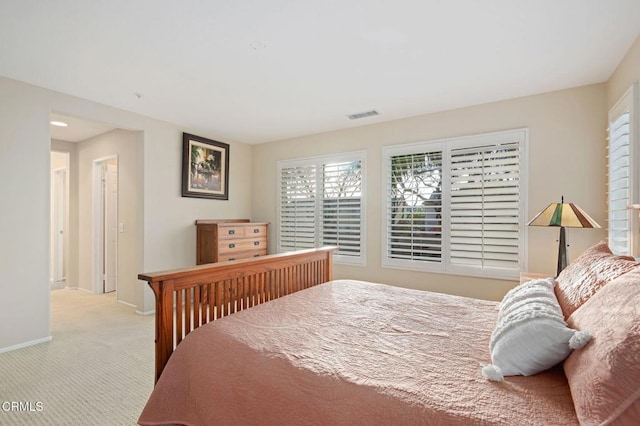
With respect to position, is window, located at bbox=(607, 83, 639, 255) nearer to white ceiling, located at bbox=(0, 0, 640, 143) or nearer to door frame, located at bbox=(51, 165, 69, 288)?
white ceiling, located at bbox=(0, 0, 640, 143)

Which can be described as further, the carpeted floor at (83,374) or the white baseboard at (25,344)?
the white baseboard at (25,344)

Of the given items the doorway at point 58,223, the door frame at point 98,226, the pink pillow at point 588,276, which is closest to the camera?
the pink pillow at point 588,276

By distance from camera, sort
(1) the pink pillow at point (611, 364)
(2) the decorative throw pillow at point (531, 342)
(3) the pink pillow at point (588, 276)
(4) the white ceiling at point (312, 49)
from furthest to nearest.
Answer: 1. (4) the white ceiling at point (312, 49)
2. (3) the pink pillow at point (588, 276)
3. (2) the decorative throw pillow at point (531, 342)
4. (1) the pink pillow at point (611, 364)

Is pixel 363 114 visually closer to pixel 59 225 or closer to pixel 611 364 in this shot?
pixel 611 364

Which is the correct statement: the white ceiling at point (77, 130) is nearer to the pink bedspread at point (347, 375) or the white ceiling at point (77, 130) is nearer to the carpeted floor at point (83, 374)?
the carpeted floor at point (83, 374)

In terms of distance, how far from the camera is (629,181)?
2359 mm

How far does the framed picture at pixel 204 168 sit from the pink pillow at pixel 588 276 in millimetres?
4291

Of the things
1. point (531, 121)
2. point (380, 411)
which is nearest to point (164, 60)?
point (380, 411)

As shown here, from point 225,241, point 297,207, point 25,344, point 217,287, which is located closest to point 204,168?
point 225,241

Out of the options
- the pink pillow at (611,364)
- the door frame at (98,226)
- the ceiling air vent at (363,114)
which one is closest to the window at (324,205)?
the ceiling air vent at (363,114)

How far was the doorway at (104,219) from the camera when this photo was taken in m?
5.15

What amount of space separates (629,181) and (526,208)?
100cm

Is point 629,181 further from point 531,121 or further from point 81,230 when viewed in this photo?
point 81,230

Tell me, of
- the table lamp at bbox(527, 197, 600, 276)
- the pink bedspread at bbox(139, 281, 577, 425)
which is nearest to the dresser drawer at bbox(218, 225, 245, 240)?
the pink bedspread at bbox(139, 281, 577, 425)
